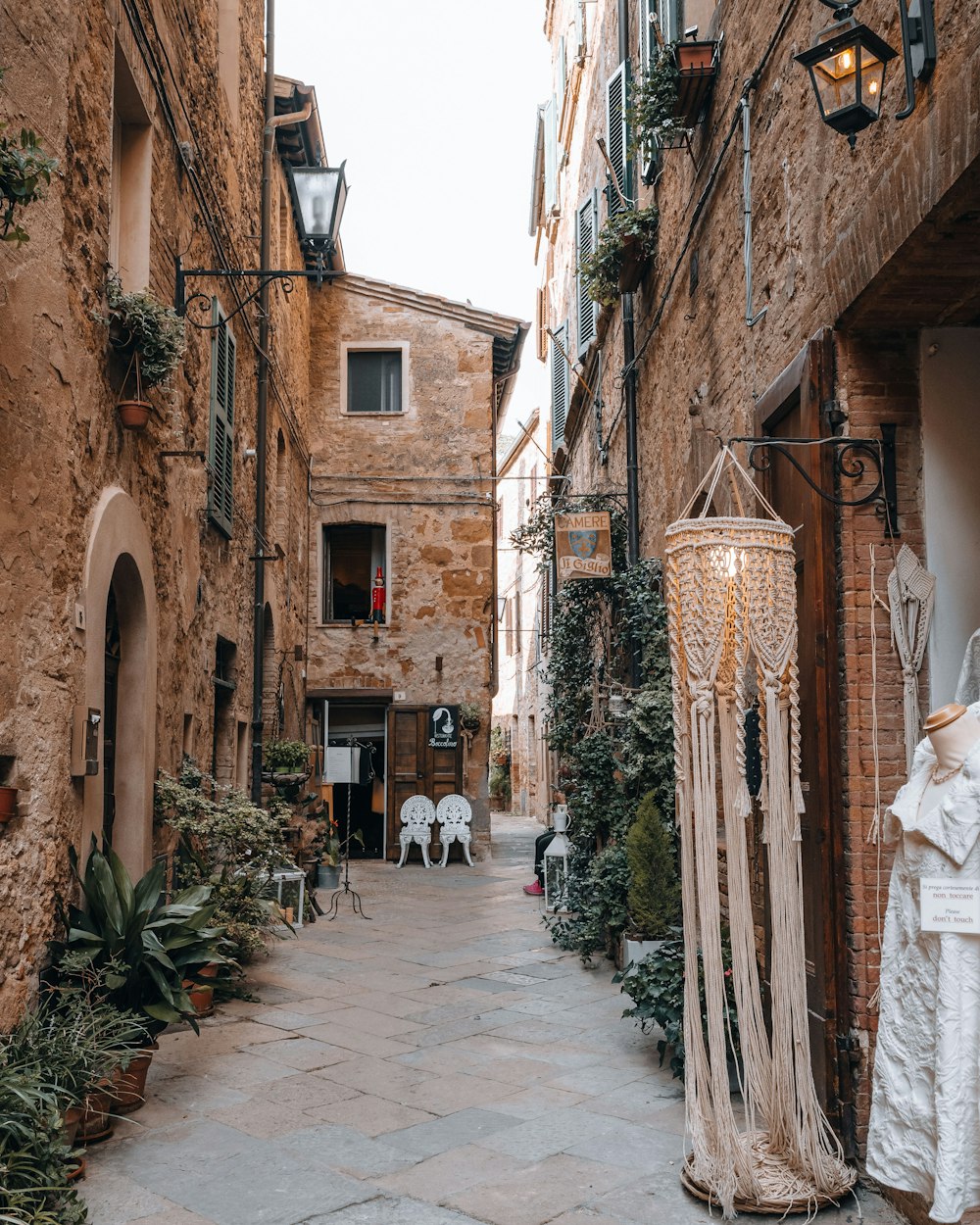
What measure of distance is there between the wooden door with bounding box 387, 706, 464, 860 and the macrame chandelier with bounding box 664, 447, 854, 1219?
11.0m

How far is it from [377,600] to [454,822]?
3243mm

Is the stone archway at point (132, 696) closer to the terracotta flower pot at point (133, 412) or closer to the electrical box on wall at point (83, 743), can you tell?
the terracotta flower pot at point (133, 412)

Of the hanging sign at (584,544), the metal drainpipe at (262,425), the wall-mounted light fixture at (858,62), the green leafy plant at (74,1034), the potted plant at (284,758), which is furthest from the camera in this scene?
the potted plant at (284,758)

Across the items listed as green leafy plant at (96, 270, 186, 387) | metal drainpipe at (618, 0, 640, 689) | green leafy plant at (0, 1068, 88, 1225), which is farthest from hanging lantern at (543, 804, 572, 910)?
green leafy plant at (0, 1068, 88, 1225)

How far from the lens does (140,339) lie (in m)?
5.43

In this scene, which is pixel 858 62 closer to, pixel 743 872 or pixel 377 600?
pixel 743 872

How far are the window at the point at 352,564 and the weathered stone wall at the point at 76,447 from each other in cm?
782

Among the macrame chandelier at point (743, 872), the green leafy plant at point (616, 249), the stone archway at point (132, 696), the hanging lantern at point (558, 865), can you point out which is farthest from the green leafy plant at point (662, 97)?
the hanging lantern at point (558, 865)

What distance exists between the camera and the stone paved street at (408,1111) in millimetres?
3568

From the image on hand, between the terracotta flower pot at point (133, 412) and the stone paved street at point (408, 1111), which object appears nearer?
the stone paved street at point (408, 1111)

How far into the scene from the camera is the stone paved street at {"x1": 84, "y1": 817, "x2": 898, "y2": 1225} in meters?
3.57

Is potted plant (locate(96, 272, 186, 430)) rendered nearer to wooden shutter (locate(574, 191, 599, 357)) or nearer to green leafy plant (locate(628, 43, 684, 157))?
green leafy plant (locate(628, 43, 684, 157))

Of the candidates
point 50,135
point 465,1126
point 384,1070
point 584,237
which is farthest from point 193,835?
point 584,237

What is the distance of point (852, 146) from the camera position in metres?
3.88
